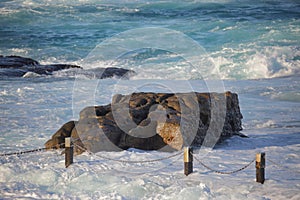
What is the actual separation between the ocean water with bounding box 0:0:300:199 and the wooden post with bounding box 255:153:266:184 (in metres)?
0.13

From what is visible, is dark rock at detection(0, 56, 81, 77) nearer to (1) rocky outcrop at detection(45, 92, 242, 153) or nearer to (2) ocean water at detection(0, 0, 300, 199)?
(2) ocean water at detection(0, 0, 300, 199)

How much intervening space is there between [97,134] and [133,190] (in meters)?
2.49

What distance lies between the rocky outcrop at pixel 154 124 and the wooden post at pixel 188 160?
5.02 ft

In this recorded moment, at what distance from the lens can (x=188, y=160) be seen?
424 inches

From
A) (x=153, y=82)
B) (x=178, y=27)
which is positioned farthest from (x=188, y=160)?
(x=178, y=27)

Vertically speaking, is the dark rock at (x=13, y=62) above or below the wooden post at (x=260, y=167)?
above

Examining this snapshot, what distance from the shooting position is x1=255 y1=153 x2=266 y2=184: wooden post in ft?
33.4

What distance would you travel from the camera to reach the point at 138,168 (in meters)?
11.4

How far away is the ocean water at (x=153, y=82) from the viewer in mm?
10570

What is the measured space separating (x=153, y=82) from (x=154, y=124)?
11475mm

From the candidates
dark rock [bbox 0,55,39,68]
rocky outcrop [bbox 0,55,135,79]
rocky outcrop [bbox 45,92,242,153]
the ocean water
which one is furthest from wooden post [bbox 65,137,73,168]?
dark rock [bbox 0,55,39,68]

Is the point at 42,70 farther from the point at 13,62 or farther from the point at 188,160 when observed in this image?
the point at 188,160

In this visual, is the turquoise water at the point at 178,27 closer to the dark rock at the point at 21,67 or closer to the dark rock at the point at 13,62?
the dark rock at the point at 13,62

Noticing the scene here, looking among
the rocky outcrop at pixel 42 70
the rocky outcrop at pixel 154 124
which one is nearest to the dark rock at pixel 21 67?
the rocky outcrop at pixel 42 70
